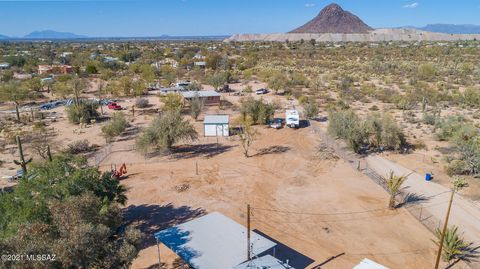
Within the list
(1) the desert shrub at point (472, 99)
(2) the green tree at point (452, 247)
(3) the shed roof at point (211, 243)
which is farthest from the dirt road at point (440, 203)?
(1) the desert shrub at point (472, 99)

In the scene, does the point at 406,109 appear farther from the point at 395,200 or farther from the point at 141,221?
the point at 141,221

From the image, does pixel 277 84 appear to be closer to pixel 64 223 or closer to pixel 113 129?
pixel 113 129

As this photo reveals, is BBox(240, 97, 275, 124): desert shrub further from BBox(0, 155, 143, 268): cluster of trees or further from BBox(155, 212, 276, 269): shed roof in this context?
BBox(0, 155, 143, 268): cluster of trees

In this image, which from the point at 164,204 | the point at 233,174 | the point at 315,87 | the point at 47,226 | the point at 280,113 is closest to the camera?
the point at 47,226

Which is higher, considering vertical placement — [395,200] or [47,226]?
[47,226]

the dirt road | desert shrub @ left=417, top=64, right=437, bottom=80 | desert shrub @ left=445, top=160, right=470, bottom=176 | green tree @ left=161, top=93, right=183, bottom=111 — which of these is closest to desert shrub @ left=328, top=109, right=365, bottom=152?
the dirt road

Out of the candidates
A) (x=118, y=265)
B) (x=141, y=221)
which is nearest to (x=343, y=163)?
(x=141, y=221)
